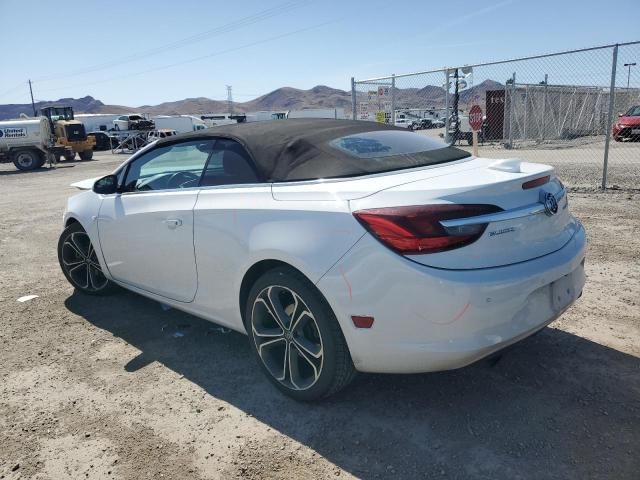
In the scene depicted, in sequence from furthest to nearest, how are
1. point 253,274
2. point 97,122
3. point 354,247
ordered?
point 97,122 → point 253,274 → point 354,247

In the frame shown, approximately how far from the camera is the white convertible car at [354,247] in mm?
2305

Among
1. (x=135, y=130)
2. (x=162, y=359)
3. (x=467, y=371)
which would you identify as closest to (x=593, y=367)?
(x=467, y=371)

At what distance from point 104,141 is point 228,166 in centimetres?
3897

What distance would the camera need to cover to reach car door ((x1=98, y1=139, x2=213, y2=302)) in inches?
131

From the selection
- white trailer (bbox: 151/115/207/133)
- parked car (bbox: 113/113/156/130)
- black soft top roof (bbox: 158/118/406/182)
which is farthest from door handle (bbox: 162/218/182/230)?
white trailer (bbox: 151/115/207/133)

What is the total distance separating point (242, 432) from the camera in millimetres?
2648

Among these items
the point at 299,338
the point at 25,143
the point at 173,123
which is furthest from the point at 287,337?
the point at 173,123

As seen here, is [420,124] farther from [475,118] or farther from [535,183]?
[535,183]

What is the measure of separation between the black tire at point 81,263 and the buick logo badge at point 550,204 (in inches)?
145

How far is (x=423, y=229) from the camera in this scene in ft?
7.52

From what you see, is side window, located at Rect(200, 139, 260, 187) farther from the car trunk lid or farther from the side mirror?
the side mirror

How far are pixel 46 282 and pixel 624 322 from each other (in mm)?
5398

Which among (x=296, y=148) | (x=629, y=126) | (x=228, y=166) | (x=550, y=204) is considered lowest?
(x=629, y=126)

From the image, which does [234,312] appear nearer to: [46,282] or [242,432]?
[242,432]
